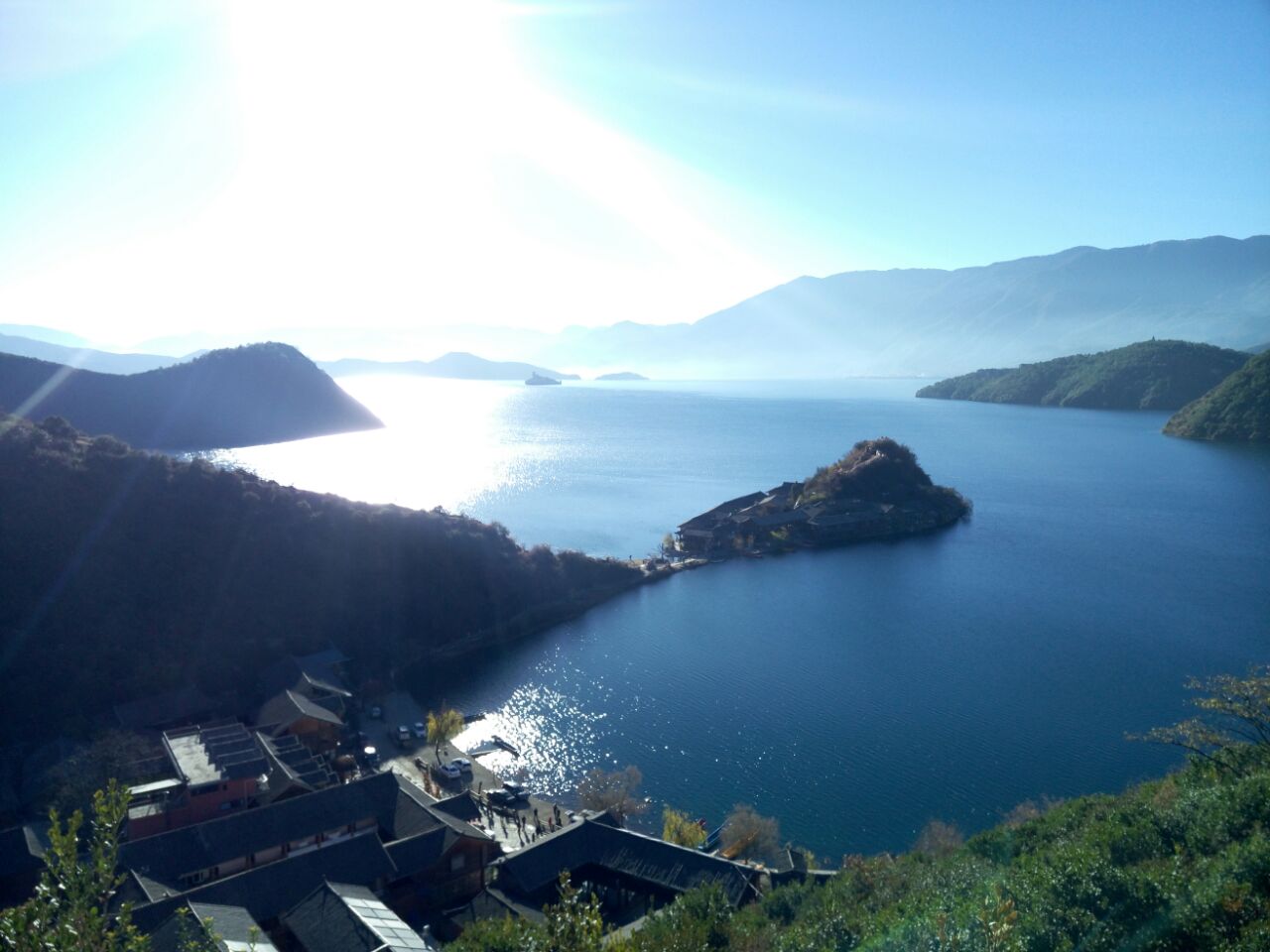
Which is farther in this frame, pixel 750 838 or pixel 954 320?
pixel 954 320

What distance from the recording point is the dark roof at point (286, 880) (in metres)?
4.77

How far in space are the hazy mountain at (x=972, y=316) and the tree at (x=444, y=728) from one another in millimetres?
113127

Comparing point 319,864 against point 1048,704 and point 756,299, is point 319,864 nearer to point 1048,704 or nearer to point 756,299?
point 1048,704

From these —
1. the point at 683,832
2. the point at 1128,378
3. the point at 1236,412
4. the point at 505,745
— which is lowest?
the point at 505,745

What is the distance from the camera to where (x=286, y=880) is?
5.27m

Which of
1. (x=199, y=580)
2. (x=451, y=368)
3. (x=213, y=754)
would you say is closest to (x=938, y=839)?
(x=213, y=754)

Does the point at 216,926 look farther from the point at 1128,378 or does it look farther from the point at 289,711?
the point at 1128,378

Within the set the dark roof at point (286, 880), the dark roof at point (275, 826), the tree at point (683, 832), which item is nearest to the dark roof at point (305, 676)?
the dark roof at point (275, 826)

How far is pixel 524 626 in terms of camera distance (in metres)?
12.5

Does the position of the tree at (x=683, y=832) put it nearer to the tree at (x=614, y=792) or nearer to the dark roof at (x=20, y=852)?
the tree at (x=614, y=792)

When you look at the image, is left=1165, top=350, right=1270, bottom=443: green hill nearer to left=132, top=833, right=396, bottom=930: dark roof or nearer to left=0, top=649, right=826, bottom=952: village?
left=0, top=649, right=826, bottom=952: village

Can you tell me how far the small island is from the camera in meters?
17.7

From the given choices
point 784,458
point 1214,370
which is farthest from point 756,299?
point 784,458

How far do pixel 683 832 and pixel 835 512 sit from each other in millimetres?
13290
